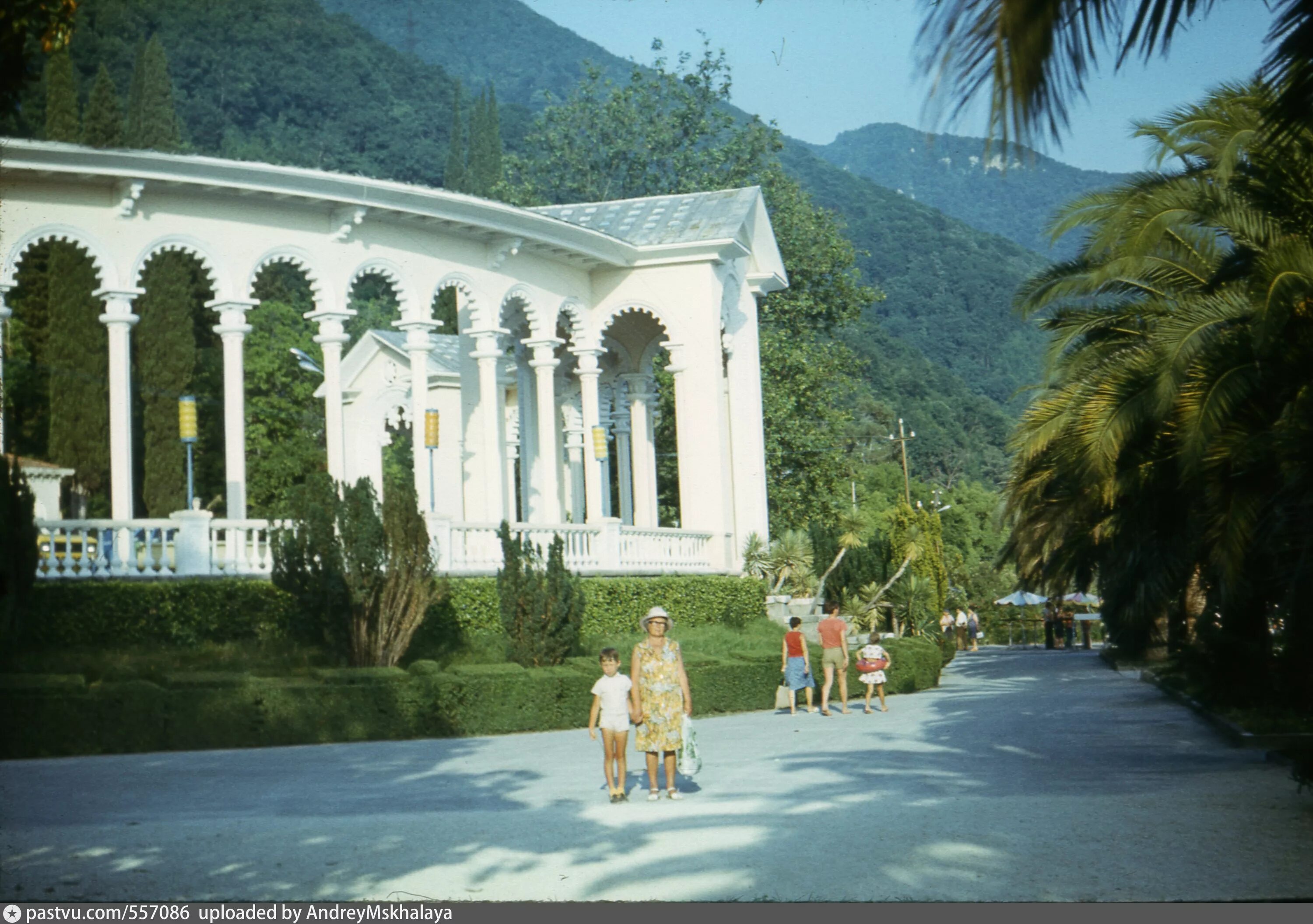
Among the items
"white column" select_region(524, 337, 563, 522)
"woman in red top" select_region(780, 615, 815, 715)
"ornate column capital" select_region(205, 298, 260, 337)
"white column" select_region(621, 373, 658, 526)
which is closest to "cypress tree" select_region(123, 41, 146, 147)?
"ornate column capital" select_region(205, 298, 260, 337)

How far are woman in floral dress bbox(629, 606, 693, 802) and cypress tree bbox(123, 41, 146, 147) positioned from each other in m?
21.9

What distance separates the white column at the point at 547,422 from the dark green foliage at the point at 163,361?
8.23 meters

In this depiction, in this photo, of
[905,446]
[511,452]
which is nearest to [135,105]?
[511,452]

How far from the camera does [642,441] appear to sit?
121ft

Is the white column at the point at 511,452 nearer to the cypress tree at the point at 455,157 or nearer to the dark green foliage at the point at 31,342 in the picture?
the cypress tree at the point at 455,157

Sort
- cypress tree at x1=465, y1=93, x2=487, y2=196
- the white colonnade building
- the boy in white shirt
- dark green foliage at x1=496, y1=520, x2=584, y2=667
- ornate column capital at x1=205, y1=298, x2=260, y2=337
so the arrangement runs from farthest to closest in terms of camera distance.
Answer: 1. cypress tree at x1=465, y1=93, x2=487, y2=196
2. ornate column capital at x1=205, y1=298, x2=260, y2=337
3. the white colonnade building
4. dark green foliage at x1=496, y1=520, x2=584, y2=667
5. the boy in white shirt

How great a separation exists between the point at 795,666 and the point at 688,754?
10.4 metres

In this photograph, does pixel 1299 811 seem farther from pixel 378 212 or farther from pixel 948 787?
pixel 378 212

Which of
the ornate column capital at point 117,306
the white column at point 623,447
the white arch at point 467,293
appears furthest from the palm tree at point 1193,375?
the white column at point 623,447

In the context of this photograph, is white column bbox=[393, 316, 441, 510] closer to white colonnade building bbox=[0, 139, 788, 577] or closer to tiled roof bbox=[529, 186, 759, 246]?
white colonnade building bbox=[0, 139, 788, 577]

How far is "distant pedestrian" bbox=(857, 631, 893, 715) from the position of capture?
2325 centimetres

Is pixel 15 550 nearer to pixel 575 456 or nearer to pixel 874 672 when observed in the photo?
pixel 874 672

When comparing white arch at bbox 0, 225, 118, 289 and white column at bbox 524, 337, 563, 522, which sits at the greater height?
white arch at bbox 0, 225, 118, 289

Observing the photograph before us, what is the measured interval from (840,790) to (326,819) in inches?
170
